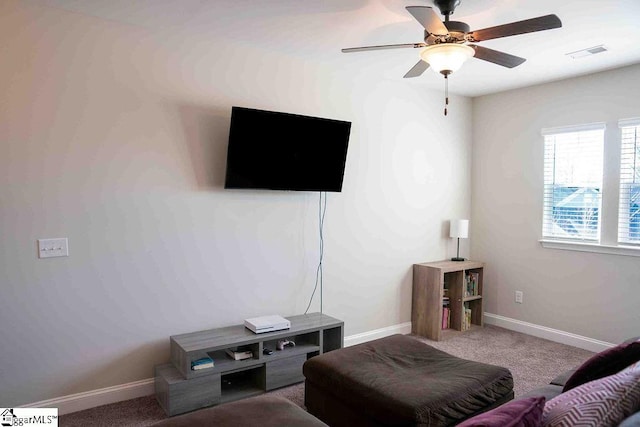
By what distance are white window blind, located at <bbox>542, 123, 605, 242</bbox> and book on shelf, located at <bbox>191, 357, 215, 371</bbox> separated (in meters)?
3.51

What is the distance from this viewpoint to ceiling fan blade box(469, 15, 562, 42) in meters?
2.05

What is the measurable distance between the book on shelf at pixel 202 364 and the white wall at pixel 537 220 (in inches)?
131

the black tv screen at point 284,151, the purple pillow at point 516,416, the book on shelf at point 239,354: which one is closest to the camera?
the purple pillow at point 516,416

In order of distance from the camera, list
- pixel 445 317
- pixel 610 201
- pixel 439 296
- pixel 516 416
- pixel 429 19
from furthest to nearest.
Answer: pixel 445 317
pixel 439 296
pixel 610 201
pixel 429 19
pixel 516 416

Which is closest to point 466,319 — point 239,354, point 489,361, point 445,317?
point 445,317

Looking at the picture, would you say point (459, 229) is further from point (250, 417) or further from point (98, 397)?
point (98, 397)

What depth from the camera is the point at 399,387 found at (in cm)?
220

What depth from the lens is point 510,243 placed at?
4.67 m

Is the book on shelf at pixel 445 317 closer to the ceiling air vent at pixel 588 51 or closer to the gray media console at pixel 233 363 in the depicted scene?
the gray media console at pixel 233 363

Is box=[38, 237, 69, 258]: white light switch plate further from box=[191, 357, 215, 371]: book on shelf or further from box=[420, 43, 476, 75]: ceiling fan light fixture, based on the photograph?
box=[420, 43, 476, 75]: ceiling fan light fixture

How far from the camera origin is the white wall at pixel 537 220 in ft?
12.5

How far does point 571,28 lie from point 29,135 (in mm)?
3621

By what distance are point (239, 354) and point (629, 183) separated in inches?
143

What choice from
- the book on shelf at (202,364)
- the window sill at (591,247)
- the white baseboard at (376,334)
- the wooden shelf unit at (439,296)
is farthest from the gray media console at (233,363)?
the window sill at (591,247)
